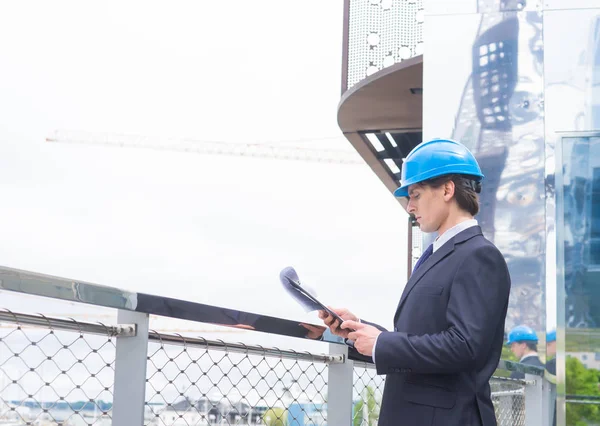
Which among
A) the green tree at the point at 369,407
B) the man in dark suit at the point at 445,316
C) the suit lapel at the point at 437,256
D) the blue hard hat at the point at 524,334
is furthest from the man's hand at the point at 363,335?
the blue hard hat at the point at 524,334

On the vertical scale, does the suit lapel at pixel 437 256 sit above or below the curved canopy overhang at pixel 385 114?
below

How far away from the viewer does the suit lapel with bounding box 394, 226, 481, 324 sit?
7.77ft

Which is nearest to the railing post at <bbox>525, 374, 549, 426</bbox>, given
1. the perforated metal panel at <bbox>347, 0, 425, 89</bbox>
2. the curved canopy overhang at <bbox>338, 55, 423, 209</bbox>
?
the curved canopy overhang at <bbox>338, 55, 423, 209</bbox>

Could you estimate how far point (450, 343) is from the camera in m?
2.19

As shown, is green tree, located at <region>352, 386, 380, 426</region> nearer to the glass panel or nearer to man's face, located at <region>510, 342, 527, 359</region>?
the glass panel

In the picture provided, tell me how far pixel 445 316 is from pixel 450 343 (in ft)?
0.38

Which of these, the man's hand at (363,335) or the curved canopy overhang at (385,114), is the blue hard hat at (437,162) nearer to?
the man's hand at (363,335)

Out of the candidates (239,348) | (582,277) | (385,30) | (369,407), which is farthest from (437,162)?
(385,30)

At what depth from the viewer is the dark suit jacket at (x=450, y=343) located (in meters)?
2.21

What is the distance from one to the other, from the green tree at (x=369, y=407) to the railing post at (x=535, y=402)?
7.55ft

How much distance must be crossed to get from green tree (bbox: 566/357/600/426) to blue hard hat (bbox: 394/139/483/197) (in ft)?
12.7

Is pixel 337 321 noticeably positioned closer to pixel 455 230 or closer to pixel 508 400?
pixel 455 230

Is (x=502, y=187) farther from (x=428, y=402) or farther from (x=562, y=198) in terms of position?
(x=428, y=402)

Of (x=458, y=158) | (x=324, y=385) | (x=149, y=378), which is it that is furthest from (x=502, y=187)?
(x=149, y=378)
